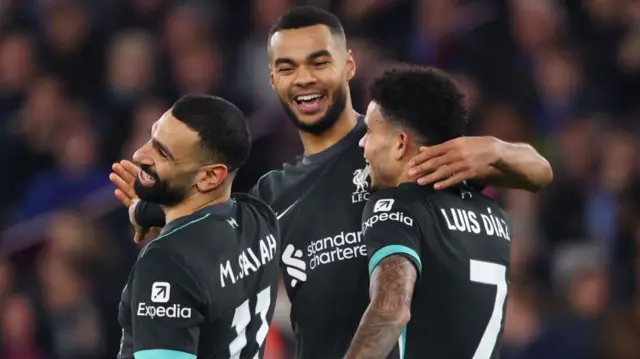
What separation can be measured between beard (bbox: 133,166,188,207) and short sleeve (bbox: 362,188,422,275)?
23.5 inches

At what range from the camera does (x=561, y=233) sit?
8.38m

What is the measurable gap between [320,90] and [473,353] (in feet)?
3.87

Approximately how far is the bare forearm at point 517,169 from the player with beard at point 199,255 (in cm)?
80

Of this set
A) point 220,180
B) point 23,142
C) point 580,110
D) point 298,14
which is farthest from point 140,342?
point 23,142

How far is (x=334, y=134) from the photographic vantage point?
507cm

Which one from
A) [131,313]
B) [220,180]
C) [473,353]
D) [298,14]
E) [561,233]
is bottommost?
[561,233]

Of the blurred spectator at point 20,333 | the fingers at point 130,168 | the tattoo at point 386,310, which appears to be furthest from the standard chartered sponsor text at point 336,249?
the blurred spectator at point 20,333

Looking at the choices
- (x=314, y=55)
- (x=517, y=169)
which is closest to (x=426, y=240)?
(x=517, y=169)

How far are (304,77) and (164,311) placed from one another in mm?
1304

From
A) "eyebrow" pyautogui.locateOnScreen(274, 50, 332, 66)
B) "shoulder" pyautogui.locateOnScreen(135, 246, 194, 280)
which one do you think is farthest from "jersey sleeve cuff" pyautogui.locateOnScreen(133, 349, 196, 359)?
"eyebrow" pyautogui.locateOnScreen(274, 50, 332, 66)

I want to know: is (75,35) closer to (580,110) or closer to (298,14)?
(580,110)

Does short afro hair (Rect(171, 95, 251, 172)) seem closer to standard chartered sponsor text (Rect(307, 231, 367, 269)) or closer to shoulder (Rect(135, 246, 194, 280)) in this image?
shoulder (Rect(135, 246, 194, 280))

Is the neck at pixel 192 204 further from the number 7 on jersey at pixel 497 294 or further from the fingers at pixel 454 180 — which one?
the number 7 on jersey at pixel 497 294

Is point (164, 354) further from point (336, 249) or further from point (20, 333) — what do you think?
point (20, 333)
